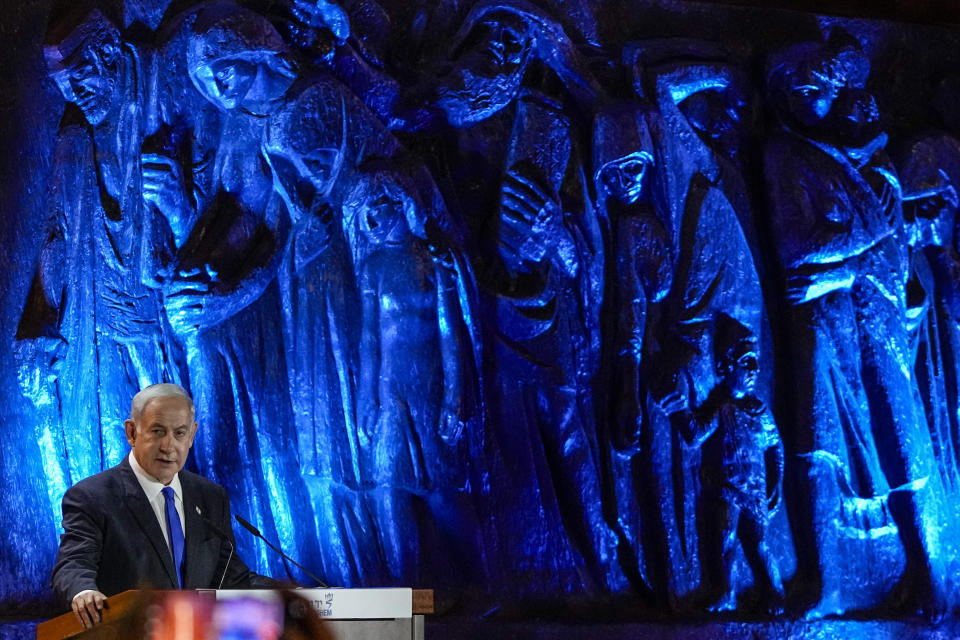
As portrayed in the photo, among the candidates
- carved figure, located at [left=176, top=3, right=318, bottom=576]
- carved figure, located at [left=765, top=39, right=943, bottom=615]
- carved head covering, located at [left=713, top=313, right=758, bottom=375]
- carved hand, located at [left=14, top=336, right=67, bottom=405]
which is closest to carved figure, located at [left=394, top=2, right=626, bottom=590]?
carved head covering, located at [left=713, top=313, right=758, bottom=375]

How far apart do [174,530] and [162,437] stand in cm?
28

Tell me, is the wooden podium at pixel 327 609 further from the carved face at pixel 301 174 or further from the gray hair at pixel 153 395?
the carved face at pixel 301 174

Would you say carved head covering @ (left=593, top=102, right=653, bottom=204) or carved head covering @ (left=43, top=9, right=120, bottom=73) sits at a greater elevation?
carved head covering @ (left=43, top=9, right=120, bottom=73)

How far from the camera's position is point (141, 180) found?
5.40 m

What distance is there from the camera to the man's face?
393cm

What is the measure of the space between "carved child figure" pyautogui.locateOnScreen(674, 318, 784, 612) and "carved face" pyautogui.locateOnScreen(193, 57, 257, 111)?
7.81 feet

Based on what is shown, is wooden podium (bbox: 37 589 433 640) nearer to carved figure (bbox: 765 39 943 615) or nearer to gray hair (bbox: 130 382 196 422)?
gray hair (bbox: 130 382 196 422)

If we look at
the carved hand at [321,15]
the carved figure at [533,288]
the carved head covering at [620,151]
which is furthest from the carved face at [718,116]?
the carved hand at [321,15]

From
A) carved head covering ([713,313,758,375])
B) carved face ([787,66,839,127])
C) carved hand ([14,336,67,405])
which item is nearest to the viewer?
carved hand ([14,336,67,405])

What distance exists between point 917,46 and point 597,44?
1743 mm

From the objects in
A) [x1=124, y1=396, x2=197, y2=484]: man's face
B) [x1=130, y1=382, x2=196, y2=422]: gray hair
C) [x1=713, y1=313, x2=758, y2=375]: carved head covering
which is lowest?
[x1=124, y1=396, x2=197, y2=484]: man's face

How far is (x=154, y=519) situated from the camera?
3.85 m

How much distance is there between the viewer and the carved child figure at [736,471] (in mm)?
5680

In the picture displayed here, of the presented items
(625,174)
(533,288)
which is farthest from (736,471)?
(625,174)
